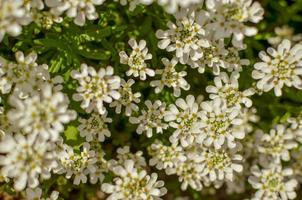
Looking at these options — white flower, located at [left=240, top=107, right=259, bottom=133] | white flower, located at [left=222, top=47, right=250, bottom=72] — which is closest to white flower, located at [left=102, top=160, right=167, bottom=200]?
white flower, located at [left=222, top=47, right=250, bottom=72]

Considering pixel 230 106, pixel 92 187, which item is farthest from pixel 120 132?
pixel 230 106

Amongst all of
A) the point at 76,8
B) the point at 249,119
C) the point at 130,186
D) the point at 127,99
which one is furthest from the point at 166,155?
the point at 76,8

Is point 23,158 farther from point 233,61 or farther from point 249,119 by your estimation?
point 249,119

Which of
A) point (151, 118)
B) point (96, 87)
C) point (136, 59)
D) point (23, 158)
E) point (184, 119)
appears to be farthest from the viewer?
point (151, 118)

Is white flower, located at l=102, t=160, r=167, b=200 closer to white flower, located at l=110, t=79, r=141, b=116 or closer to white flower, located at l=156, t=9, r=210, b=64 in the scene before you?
white flower, located at l=110, t=79, r=141, b=116

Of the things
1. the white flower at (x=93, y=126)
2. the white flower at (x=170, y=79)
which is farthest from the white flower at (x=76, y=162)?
the white flower at (x=170, y=79)

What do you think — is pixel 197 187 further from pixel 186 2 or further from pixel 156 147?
pixel 186 2
